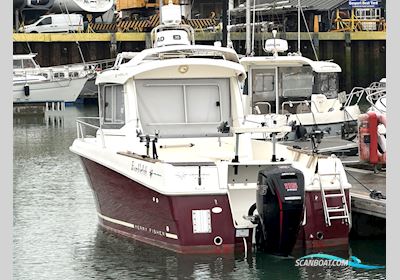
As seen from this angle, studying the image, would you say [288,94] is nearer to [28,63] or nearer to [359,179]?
[359,179]

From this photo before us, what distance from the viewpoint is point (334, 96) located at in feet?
82.4

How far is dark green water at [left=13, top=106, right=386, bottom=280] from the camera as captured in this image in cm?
1356

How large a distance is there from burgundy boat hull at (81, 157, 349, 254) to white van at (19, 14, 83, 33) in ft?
141

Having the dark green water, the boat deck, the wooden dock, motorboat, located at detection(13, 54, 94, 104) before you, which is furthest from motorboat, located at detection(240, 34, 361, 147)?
motorboat, located at detection(13, 54, 94, 104)

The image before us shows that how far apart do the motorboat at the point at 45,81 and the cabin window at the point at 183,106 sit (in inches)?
1223

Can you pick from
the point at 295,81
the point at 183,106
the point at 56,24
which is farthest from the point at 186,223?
the point at 56,24

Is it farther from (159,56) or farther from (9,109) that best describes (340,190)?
(9,109)

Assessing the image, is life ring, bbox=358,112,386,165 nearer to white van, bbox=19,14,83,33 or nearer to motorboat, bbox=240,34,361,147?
motorboat, bbox=240,34,361,147

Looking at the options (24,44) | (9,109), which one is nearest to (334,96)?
(9,109)

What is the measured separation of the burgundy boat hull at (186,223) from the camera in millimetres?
13445

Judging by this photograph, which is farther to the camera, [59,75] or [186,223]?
[59,75]

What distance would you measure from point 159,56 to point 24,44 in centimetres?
3753

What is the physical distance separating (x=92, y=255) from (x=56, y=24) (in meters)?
43.6

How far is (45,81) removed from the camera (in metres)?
47.4
